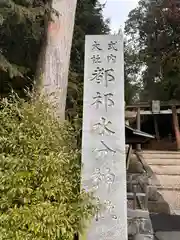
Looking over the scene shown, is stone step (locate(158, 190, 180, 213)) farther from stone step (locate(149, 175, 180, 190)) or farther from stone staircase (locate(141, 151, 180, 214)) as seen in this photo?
stone step (locate(149, 175, 180, 190))

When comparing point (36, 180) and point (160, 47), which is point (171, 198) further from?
point (160, 47)

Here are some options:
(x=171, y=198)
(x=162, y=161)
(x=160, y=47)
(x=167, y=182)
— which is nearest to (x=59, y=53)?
(x=171, y=198)

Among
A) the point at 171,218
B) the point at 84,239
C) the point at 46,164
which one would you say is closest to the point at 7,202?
the point at 46,164

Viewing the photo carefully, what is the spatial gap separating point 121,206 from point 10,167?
1074 millimetres

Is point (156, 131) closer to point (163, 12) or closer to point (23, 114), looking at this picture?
point (163, 12)

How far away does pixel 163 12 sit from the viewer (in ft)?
43.3

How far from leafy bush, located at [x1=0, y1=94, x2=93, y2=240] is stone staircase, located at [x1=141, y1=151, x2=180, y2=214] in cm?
363

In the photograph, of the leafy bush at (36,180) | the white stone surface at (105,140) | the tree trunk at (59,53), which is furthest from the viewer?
the tree trunk at (59,53)

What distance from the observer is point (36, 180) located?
2543 millimetres

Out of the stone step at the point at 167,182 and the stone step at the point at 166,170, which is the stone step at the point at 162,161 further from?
the stone step at the point at 167,182

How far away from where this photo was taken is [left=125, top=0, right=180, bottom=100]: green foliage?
12.3 metres

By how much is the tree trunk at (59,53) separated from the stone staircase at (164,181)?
315 centimetres

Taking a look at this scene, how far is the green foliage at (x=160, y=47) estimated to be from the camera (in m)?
12.3

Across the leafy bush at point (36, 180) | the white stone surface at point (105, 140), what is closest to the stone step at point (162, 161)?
the white stone surface at point (105, 140)
